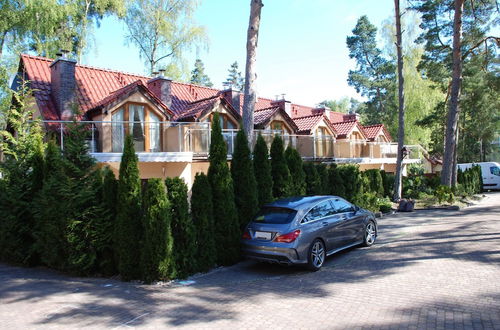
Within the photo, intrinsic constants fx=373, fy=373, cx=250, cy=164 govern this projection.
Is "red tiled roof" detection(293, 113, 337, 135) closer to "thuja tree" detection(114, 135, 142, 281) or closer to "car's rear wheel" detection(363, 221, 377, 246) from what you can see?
"car's rear wheel" detection(363, 221, 377, 246)

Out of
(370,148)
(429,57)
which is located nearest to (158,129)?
(370,148)

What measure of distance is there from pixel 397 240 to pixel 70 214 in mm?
8745

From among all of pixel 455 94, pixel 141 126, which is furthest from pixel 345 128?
pixel 141 126

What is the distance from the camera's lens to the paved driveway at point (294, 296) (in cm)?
540

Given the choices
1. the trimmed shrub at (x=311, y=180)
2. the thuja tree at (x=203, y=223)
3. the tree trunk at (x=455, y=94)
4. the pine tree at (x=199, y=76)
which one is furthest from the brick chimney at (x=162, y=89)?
the pine tree at (x=199, y=76)

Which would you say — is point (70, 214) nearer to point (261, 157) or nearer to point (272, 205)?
point (272, 205)

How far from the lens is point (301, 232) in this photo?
7926mm

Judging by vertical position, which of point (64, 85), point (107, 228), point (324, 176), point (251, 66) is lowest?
point (107, 228)

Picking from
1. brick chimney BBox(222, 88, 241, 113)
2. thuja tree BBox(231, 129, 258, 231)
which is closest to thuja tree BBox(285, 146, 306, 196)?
thuja tree BBox(231, 129, 258, 231)

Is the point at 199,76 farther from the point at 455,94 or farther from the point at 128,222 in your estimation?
the point at 128,222

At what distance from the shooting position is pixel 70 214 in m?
7.92

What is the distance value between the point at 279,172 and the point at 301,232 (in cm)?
378

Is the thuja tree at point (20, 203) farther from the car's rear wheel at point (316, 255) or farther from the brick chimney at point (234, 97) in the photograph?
the brick chimney at point (234, 97)

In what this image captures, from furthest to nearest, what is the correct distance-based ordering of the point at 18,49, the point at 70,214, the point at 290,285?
the point at 18,49, the point at 70,214, the point at 290,285
